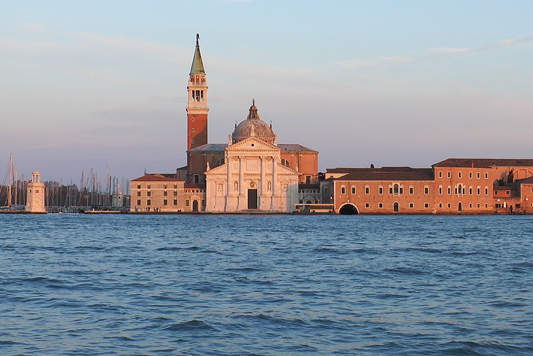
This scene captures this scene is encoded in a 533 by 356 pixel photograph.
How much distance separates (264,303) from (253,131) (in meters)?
71.6

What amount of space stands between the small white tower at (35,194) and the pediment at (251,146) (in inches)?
851

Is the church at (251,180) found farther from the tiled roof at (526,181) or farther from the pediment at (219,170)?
the tiled roof at (526,181)

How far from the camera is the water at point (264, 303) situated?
11.2 metres

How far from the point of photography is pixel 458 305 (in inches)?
571

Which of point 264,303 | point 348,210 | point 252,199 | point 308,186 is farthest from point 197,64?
point 264,303

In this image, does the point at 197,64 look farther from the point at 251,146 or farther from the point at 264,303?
the point at 264,303

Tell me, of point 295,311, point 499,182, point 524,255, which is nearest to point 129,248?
point 524,255

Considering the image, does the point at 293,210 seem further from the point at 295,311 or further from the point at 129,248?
the point at 295,311

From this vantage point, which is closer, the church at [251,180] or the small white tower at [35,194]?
the church at [251,180]

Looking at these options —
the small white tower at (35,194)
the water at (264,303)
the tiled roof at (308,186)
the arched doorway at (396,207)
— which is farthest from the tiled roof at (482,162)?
the water at (264,303)

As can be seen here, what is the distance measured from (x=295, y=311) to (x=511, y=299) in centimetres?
429

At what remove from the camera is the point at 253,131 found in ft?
282

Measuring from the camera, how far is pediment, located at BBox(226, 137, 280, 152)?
79.3 meters

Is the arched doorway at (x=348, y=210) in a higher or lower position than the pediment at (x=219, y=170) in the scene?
lower
